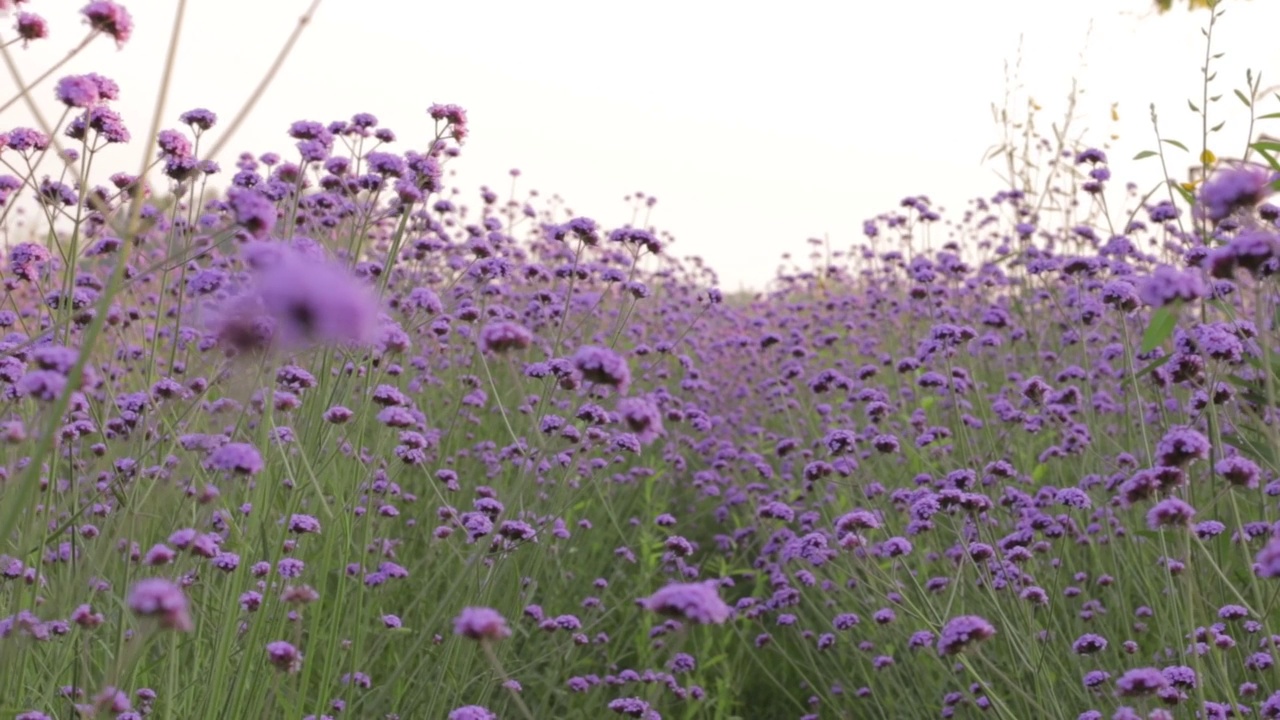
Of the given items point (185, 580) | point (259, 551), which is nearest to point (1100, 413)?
point (259, 551)

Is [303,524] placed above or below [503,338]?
below

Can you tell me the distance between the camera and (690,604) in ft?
5.39

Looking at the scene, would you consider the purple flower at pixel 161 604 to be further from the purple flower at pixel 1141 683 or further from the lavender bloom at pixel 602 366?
the purple flower at pixel 1141 683

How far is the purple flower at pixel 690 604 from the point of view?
1.63 metres

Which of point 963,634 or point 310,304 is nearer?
point 310,304

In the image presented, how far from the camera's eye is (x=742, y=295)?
14477 mm

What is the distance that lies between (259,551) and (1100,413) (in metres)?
4.09

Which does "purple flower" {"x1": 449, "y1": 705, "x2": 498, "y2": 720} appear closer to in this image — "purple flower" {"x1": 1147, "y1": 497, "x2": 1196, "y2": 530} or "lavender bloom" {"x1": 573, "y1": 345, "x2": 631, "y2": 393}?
"lavender bloom" {"x1": 573, "y1": 345, "x2": 631, "y2": 393}

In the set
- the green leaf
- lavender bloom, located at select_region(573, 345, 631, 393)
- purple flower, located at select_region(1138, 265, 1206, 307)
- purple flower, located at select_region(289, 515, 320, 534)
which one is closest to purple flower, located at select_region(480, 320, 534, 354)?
lavender bloom, located at select_region(573, 345, 631, 393)

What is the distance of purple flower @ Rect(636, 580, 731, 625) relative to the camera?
1.63 meters

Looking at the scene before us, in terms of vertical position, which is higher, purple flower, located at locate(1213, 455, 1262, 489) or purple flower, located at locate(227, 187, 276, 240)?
purple flower, located at locate(227, 187, 276, 240)

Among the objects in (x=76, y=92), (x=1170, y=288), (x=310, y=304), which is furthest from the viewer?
(x=76, y=92)

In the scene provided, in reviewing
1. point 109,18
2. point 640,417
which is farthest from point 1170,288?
point 109,18

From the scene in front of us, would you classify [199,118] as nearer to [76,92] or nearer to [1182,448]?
[76,92]
